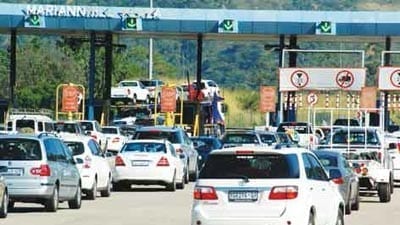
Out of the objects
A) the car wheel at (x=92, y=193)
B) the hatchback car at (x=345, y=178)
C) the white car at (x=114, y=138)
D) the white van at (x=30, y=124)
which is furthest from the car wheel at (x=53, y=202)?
the white car at (x=114, y=138)

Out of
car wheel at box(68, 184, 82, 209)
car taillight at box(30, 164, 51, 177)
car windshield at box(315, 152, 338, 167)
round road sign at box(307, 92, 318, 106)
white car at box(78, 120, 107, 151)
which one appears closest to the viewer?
car taillight at box(30, 164, 51, 177)

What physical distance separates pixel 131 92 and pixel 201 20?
21347 millimetres

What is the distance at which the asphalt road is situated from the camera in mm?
25562

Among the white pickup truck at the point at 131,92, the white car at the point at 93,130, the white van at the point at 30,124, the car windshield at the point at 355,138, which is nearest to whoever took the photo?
the car windshield at the point at 355,138

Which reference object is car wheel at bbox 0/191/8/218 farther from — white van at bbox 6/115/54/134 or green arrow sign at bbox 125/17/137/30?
green arrow sign at bbox 125/17/137/30

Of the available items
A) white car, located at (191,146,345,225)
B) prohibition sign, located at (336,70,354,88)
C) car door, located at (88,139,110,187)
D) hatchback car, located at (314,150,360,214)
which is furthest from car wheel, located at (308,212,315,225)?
prohibition sign, located at (336,70,354,88)

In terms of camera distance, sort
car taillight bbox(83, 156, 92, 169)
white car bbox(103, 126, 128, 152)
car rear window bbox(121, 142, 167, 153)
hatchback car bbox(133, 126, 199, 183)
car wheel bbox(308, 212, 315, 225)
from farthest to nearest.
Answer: white car bbox(103, 126, 128, 152), hatchback car bbox(133, 126, 199, 183), car rear window bbox(121, 142, 167, 153), car taillight bbox(83, 156, 92, 169), car wheel bbox(308, 212, 315, 225)

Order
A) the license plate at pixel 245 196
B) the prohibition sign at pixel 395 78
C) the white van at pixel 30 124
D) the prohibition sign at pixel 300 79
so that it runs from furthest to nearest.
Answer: the white van at pixel 30 124 → the prohibition sign at pixel 395 78 → the prohibition sign at pixel 300 79 → the license plate at pixel 245 196

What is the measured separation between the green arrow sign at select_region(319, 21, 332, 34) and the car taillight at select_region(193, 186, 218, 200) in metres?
44.9

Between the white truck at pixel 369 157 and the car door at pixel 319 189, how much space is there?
13.1 meters

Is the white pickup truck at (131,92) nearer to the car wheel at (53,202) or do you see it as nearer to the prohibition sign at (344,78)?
the prohibition sign at (344,78)

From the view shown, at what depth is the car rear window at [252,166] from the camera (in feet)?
61.8

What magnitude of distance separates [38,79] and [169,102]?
41.1 meters

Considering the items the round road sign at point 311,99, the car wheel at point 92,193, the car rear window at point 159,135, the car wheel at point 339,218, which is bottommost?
the car wheel at point 92,193
